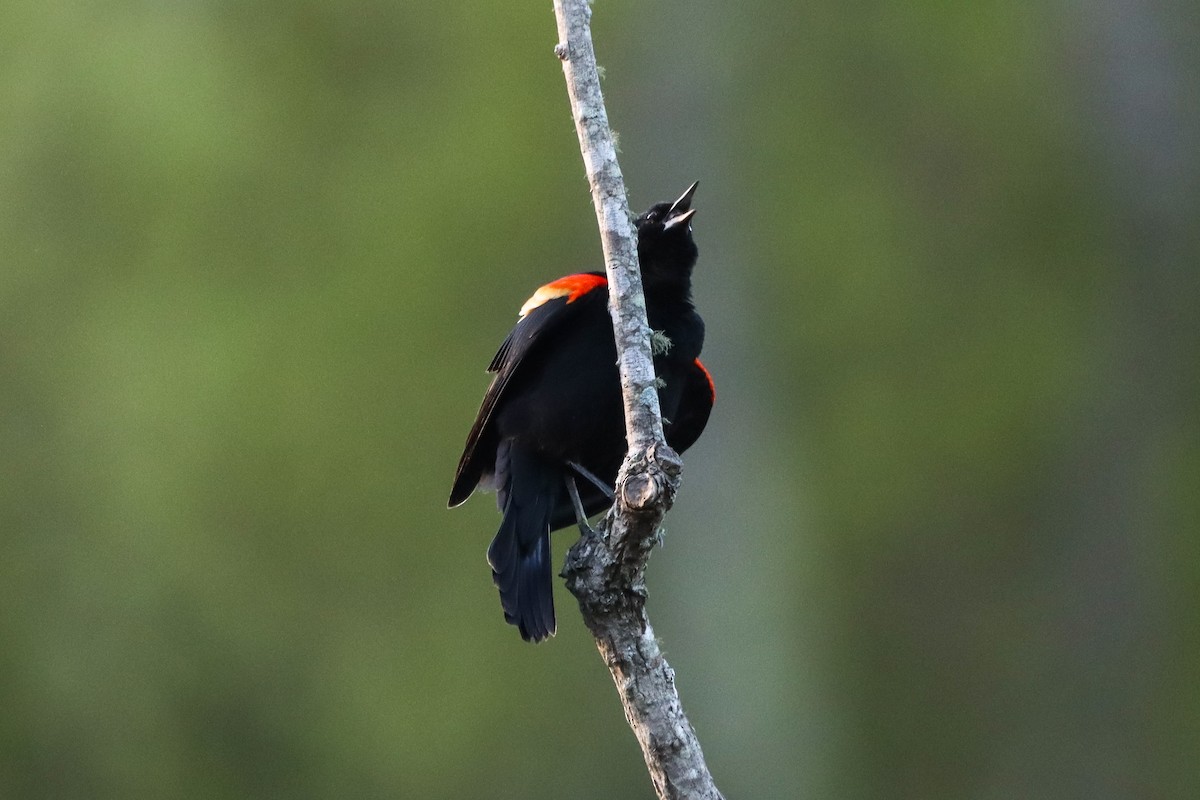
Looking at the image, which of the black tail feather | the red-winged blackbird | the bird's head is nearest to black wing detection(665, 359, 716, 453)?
the red-winged blackbird

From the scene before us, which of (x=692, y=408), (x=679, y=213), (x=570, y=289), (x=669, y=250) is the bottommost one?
(x=692, y=408)

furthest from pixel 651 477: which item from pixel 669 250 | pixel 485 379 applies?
pixel 485 379

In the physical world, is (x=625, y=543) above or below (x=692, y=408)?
below

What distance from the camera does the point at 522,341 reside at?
411 centimetres

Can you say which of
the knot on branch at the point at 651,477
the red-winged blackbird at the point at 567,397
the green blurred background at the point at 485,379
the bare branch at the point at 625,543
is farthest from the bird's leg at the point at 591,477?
the green blurred background at the point at 485,379

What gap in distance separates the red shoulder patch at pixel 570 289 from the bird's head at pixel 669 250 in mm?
163

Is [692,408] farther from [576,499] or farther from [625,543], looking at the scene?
[625,543]

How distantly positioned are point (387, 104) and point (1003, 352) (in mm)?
5063

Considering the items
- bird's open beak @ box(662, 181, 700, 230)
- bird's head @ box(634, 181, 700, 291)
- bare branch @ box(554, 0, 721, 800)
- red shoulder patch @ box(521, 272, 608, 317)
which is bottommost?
bare branch @ box(554, 0, 721, 800)

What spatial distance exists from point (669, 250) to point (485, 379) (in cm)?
551

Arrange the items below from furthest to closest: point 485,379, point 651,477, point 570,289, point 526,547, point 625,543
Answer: point 485,379 → point 570,289 → point 526,547 → point 625,543 → point 651,477

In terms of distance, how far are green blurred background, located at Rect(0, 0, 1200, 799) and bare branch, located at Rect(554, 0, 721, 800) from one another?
6137 mm

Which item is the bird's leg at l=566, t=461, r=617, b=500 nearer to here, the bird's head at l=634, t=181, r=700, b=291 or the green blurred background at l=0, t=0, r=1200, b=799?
the bird's head at l=634, t=181, r=700, b=291

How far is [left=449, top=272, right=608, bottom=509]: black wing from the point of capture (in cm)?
409
